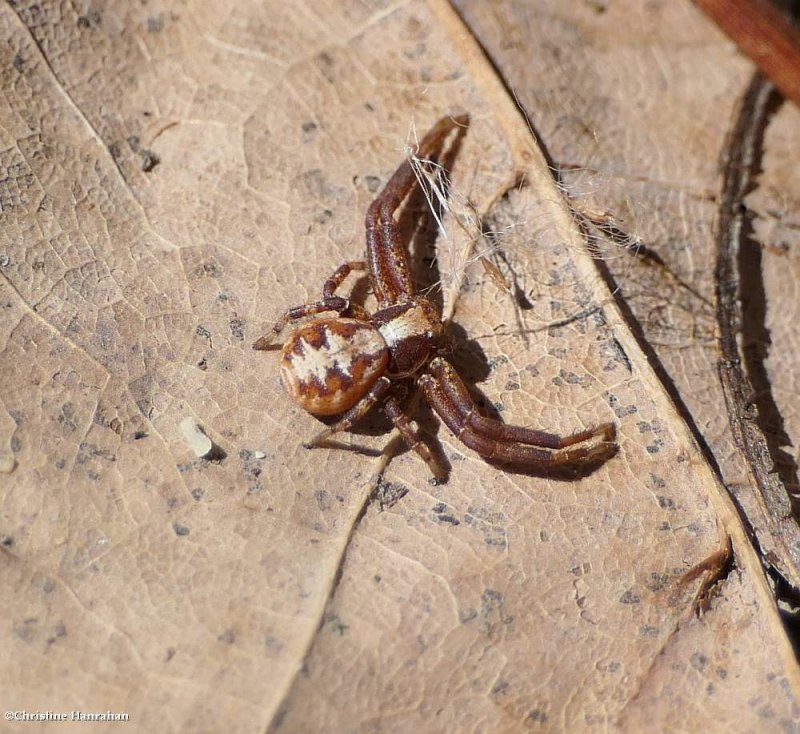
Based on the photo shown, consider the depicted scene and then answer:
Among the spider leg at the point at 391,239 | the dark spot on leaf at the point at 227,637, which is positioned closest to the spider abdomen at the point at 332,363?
the spider leg at the point at 391,239

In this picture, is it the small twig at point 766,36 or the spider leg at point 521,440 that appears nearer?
the spider leg at point 521,440

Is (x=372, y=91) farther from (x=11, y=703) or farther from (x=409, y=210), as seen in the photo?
(x=11, y=703)

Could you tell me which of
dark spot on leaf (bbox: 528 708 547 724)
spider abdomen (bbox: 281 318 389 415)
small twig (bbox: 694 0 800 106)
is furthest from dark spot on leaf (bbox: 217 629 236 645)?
small twig (bbox: 694 0 800 106)

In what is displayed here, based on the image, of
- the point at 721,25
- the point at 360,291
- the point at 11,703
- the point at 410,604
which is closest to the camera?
the point at 11,703

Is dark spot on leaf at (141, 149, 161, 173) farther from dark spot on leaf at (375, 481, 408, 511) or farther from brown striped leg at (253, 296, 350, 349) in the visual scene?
dark spot on leaf at (375, 481, 408, 511)

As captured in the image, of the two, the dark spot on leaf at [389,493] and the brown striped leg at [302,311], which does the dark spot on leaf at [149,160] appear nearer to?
the brown striped leg at [302,311]

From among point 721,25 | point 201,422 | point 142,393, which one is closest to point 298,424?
point 201,422
